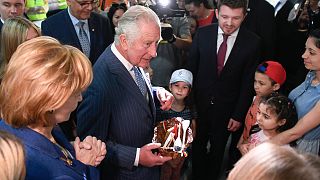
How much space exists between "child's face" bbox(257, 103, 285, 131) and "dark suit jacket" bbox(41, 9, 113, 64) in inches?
60.1

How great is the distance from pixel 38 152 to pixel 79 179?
0.20 m

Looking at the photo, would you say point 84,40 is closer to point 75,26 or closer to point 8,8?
point 75,26

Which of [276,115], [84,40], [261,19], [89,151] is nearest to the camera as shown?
[89,151]

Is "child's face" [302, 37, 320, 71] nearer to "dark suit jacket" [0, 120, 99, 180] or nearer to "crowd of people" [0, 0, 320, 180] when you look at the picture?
"crowd of people" [0, 0, 320, 180]

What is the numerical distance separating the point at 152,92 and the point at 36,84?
104 centimetres

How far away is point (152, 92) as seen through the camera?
221cm

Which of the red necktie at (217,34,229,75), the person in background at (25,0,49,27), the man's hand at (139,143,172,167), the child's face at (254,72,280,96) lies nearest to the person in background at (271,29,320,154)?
the child's face at (254,72,280,96)

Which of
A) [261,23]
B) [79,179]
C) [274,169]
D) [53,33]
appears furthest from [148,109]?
[261,23]

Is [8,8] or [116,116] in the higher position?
[8,8]

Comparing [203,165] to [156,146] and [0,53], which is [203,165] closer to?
[156,146]

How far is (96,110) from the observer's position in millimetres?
1771

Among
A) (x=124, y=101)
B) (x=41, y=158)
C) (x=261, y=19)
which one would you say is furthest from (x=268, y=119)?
(x=41, y=158)

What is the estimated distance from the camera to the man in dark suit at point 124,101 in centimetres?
180

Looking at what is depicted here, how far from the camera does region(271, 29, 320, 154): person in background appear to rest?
2.35 m
